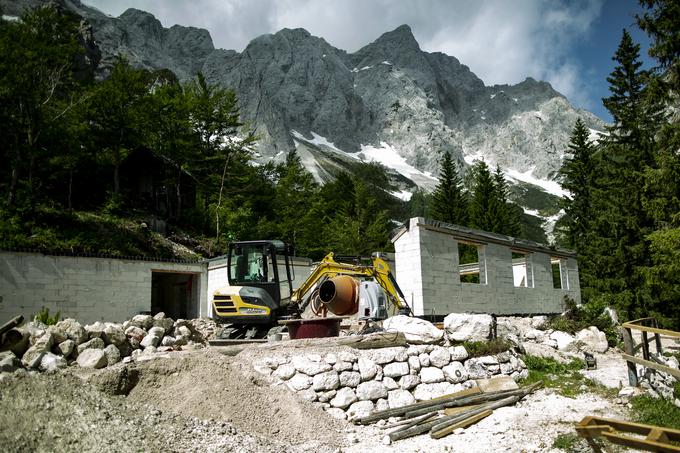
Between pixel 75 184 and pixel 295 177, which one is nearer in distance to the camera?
pixel 75 184

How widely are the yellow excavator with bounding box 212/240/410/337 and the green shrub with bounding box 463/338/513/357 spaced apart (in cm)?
237

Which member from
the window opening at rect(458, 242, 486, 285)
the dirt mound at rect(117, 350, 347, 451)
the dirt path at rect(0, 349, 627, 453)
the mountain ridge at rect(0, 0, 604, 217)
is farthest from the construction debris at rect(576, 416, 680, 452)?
the mountain ridge at rect(0, 0, 604, 217)

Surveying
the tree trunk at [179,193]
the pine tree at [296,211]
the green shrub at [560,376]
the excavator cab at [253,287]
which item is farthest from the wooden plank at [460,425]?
the tree trunk at [179,193]

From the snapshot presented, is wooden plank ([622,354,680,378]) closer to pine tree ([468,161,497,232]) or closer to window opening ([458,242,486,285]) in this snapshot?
window opening ([458,242,486,285])

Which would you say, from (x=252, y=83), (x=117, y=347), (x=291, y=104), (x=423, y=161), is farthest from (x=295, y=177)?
(x=423, y=161)

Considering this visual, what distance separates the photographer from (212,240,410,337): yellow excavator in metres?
11.7

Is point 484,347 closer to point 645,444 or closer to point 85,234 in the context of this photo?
point 645,444

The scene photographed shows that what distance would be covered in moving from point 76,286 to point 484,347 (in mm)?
12472

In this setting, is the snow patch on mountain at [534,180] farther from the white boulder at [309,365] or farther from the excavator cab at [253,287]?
the white boulder at [309,365]

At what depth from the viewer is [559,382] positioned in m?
9.32

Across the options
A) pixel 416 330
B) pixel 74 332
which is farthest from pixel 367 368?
pixel 74 332

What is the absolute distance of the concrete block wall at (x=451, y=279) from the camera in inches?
507

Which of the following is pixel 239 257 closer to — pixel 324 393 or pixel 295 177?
pixel 324 393

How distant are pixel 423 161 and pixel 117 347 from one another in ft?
401
